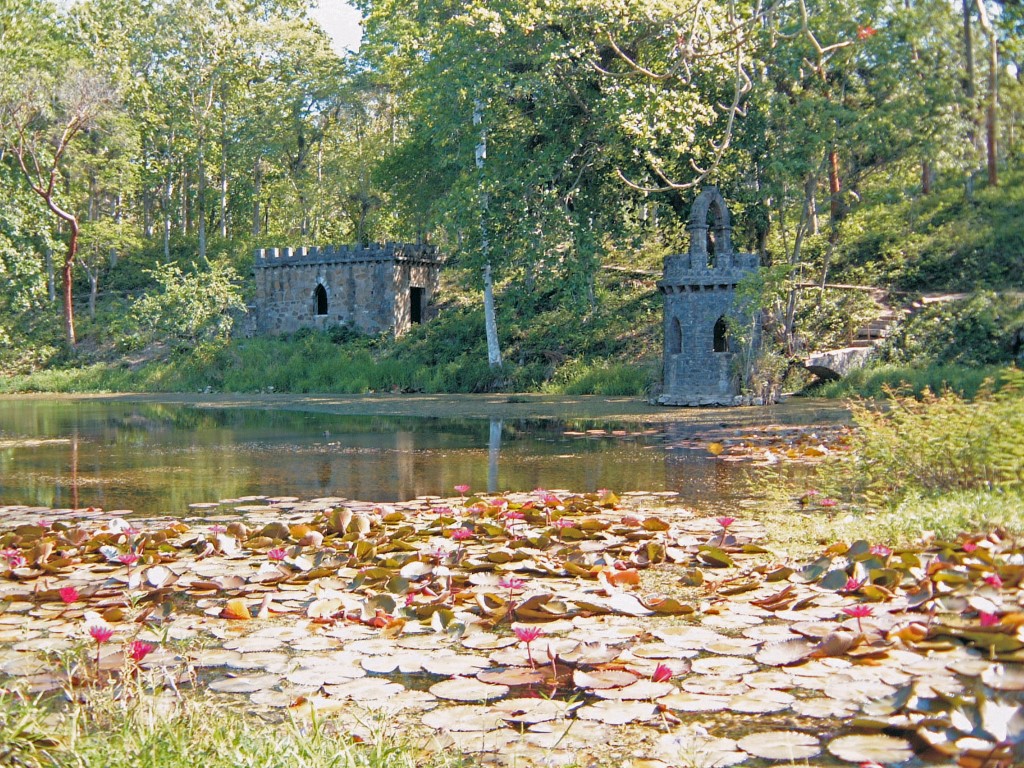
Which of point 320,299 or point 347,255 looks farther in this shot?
point 320,299

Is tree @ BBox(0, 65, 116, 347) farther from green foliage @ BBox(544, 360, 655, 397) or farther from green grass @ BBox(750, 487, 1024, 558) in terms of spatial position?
green grass @ BBox(750, 487, 1024, 558)

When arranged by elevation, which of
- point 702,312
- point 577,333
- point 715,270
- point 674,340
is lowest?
point 674,340

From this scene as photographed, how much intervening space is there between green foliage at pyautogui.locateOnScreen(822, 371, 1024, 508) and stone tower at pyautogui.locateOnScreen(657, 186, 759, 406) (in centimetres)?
1352

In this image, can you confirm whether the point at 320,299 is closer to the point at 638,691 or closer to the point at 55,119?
the point at 55,119

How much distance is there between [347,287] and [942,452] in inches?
1257

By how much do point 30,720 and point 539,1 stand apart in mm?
20726

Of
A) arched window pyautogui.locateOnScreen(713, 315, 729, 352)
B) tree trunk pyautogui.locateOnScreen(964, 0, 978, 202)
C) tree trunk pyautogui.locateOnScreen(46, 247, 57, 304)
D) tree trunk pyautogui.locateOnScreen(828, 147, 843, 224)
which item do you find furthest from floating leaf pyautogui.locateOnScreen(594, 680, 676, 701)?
tree trunk pyautogui.locateOnScreen(46, 247, 57, 304)

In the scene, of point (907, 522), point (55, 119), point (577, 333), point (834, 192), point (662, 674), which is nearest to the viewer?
point (662, 674)

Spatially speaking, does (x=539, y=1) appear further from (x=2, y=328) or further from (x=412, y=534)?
(x=2, y=328)

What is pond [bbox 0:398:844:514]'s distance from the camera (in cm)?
1095

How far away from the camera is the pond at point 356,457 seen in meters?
11.0

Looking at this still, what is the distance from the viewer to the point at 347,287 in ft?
125

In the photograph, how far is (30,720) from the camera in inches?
143

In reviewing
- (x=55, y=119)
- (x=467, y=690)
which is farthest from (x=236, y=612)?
(x=55, y=119)
